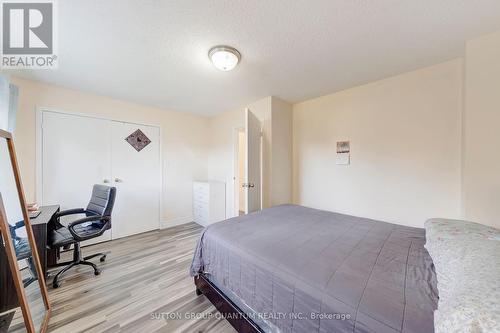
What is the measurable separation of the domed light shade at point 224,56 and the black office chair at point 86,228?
6.37ft

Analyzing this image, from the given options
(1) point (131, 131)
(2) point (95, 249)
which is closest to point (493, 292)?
(2) point (95, 249)

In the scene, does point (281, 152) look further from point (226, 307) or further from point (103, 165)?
point (103, 165)

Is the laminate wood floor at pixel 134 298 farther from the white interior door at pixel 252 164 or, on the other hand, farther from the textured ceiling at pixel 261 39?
the textured ceiling at pixel 261 39

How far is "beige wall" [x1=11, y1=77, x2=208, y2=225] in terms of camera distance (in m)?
2.32

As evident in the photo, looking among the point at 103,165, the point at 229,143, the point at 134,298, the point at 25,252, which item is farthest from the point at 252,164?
the point at 103,165

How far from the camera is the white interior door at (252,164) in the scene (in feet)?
8.09

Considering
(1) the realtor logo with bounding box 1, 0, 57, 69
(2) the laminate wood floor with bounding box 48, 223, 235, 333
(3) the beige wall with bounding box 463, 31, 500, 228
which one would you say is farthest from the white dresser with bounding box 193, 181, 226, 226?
(3) the beige wall with bounding box 463, 31, 500, 228

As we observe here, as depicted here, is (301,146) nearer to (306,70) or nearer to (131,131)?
(306,70)

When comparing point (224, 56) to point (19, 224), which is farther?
point (224, 56)

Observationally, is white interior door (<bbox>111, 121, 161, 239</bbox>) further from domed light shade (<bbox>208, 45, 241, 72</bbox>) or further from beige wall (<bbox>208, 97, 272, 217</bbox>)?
domed light shade (<bbox>208, 45, 241, 72</bbox>)

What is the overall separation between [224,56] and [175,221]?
3.23 metres

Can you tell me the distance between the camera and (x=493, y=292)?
1.96 ft

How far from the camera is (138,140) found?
128 inches

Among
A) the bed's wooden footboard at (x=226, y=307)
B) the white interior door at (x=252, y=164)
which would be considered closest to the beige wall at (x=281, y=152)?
the white interior door at (x=252, y=164)
